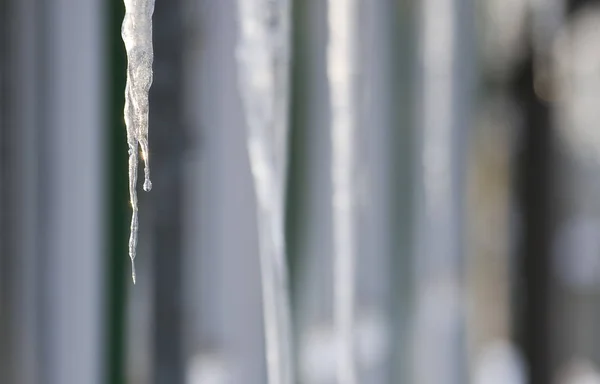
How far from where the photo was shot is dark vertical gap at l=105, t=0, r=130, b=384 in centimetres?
44

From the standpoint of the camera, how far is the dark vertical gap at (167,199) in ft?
1.45

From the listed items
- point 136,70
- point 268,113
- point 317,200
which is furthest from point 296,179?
point 136,70

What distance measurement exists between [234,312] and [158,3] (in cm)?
25

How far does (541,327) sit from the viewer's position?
2.03 ft

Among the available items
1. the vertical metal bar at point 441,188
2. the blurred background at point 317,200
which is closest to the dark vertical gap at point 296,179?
the blurred background at point 317,200

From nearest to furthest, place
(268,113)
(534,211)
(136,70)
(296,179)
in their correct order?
(136,70)
(268,113)
(296,179)
(534,211)

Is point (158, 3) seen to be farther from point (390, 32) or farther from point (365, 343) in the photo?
point (365, 343)

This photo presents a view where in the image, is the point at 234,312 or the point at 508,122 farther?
the point at 508,122

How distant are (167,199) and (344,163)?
0.14m

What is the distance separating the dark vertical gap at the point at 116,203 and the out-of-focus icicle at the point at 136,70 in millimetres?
180

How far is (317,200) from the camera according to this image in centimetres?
52

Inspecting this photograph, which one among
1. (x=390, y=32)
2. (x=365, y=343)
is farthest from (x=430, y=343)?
(x=390, y=32)

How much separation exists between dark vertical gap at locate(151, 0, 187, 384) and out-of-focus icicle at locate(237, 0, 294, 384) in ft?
0.22

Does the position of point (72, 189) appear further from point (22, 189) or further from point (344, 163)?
point (344, 163)
